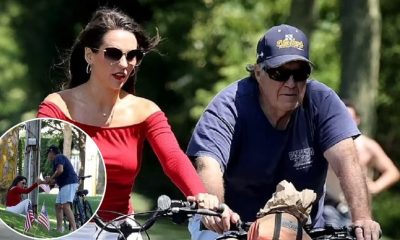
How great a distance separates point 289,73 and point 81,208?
132cm

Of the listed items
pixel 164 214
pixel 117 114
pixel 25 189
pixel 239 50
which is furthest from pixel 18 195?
pixel 239 50

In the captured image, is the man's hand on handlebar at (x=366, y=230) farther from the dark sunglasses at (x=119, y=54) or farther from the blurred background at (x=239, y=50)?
the blurred background at (x=239, y=50)

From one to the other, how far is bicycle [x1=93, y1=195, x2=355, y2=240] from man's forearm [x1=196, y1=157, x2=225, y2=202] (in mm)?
471

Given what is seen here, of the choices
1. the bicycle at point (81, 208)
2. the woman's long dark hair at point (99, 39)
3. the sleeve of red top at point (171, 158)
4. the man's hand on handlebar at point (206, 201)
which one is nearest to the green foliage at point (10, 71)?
the woman's long dark hair at point (99, 39)

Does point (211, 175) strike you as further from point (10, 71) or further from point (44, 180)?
point (10, 71)

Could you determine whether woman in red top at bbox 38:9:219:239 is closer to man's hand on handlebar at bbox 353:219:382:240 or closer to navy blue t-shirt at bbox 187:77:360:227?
navy blue t-shirt at bbox 187:77:360:227

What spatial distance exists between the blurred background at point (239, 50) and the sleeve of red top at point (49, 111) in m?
11.2

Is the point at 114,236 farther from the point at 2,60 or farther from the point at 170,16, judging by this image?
the point at 2,60

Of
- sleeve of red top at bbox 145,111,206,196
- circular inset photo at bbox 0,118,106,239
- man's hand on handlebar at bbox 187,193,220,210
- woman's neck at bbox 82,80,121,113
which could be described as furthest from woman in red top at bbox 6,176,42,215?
woman's neck at bbox 82,80,121,113

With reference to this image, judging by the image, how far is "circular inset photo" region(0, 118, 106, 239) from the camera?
4043 millimetres

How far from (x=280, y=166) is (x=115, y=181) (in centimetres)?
74

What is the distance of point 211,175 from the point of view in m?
5.02

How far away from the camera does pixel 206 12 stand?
2314 cm

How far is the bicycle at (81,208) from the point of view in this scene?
4090 millimetres
